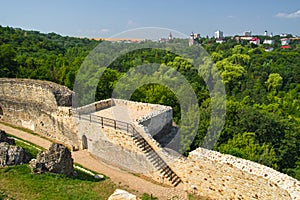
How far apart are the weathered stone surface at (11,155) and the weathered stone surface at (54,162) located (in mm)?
708

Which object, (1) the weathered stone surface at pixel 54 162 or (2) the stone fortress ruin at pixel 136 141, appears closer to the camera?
(2) the stone fortress ruin at pixel 136 141

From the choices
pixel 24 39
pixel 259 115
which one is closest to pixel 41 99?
pixel 259 115

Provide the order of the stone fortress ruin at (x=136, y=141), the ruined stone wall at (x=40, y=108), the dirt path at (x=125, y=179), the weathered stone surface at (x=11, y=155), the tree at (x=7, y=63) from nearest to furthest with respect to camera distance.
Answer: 1. the stone fortress ruin at (x=136, y=141)
2. the weathered stone surface at (x=11, y=155)
3. the dirt path at (x=125, y=179)
4. the ruined stone wall at (x=40, y=108)
5. the tree at (x=7, y=63)

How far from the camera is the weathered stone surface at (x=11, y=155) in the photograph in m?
10.6

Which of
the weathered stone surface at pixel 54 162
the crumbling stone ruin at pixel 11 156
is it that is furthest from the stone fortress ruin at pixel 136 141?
the crumbling stone ruin at pixel 11 156

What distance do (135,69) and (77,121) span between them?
1934 centimetres

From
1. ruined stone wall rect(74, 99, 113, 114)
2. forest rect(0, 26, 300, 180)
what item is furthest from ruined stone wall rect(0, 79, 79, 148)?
forest rect(0, 26, 300, 180)

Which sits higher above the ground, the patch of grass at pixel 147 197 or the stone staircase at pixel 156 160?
the stone staircase at pixel 156 160

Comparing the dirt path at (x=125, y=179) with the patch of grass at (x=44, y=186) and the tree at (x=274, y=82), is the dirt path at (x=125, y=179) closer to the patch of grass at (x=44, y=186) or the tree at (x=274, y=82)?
the patch of grass at (x=44, y=186)

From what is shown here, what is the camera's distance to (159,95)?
23406mm

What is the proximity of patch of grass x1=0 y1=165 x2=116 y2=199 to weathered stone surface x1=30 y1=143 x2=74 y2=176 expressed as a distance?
33 centimetres

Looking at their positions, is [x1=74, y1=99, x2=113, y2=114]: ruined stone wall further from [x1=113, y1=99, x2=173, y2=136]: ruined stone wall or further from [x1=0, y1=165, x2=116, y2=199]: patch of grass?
[x1=0, y1=165, x2=116, y2=199]: patch of grass

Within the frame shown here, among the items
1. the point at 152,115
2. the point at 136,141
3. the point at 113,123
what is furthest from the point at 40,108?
the point at 136,141

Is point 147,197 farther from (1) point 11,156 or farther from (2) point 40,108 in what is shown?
(2) point 40,108
